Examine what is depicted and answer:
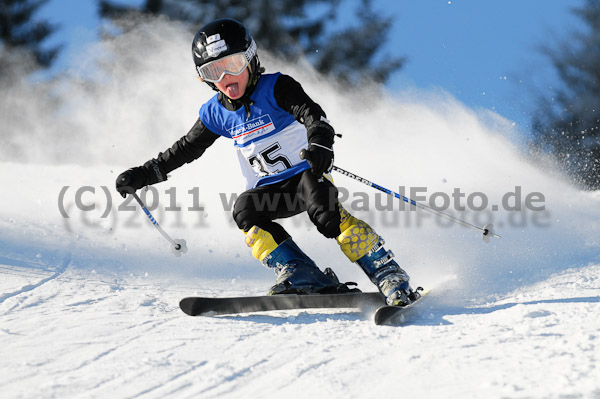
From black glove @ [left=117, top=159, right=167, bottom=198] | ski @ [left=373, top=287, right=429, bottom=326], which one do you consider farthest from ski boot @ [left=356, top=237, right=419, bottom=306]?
black glove @ [left=117, top=159, right=167, bottom=198]

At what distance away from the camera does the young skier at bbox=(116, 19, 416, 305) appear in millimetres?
3277

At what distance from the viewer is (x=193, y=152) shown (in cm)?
395

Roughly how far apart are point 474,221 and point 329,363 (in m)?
3.93

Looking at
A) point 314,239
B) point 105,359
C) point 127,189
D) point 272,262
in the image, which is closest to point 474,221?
point 314,239

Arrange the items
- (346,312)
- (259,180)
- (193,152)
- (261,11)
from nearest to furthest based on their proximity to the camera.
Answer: (346,312) → (259,180) → (193,152) → (261,11)

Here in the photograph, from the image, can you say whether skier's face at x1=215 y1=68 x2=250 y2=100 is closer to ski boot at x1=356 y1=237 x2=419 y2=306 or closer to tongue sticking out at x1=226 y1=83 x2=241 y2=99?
tongue sticking out at x1=226 y1=83 x2=241 y2=99

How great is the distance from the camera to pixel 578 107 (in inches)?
754

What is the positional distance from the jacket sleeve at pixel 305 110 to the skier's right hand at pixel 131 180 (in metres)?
1.05

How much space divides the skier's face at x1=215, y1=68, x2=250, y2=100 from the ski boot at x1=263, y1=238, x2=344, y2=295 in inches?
35.4

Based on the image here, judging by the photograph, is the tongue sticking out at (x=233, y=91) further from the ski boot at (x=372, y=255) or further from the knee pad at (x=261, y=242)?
the ski boot at (x=372, y=255)

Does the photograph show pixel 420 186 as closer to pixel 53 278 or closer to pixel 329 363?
pixel 53 278

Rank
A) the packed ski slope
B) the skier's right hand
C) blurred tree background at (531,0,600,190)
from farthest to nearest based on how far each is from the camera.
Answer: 1. blurred tree background at (531,0,600,190)
2. the skier's right hand
3. the packed ski slope

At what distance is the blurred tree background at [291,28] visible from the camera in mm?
18781

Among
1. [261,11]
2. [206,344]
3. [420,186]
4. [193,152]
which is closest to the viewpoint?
[206,344]
